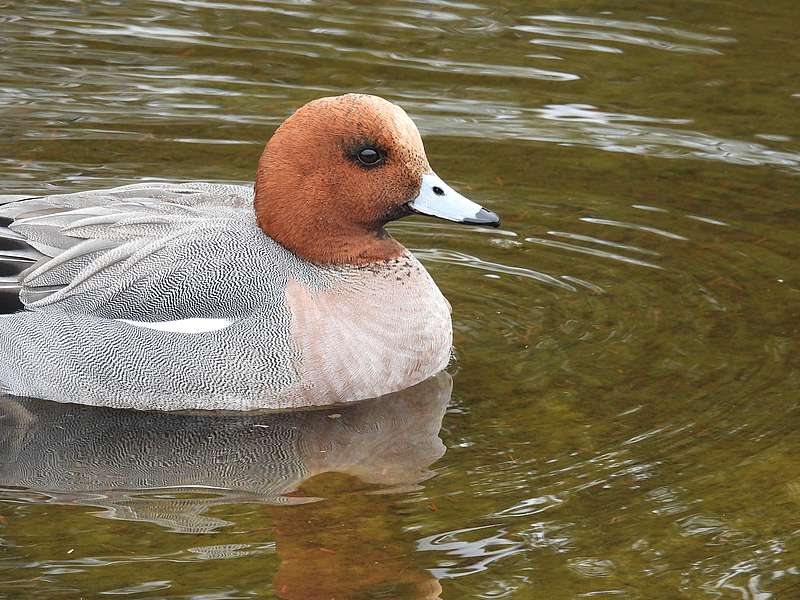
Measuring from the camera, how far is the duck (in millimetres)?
6988

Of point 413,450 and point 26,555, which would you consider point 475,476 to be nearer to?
point 413,450

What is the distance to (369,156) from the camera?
7.04m

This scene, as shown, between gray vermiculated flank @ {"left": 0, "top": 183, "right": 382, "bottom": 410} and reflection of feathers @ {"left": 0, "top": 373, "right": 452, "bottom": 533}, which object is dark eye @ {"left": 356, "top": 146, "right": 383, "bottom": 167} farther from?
reflection of feathers @ {"left": 0, "top": 373, "right": 452, "bottom": 533}

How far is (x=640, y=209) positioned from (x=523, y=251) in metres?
0.83

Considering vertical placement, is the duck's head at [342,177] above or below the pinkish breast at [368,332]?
above

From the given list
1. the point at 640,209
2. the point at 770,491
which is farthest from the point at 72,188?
the point at 770,491

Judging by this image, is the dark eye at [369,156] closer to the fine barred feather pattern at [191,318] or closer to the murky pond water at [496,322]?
the fine barred feather pattern at [191,318]

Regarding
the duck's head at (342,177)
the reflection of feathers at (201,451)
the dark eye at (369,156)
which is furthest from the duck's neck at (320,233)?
the reflection of feathers at (201,451)

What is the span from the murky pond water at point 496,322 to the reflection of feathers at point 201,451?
0.02m

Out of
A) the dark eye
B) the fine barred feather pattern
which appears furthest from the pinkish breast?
the dark eye

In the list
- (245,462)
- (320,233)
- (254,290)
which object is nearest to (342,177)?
(320,233)

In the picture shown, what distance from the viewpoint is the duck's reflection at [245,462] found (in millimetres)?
5902

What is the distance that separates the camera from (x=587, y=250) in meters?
8.53

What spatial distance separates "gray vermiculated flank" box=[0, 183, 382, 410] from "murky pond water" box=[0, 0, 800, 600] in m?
0.14
